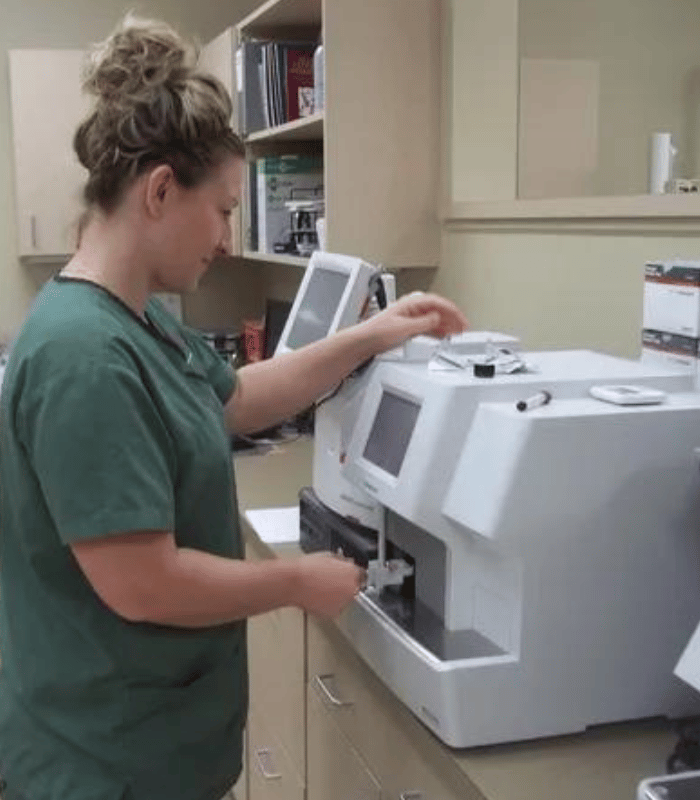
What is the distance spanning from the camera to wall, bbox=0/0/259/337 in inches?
164

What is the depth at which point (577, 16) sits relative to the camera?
9.44 ft

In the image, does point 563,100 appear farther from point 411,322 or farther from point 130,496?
point 130,496

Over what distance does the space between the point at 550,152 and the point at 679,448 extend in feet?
5.31

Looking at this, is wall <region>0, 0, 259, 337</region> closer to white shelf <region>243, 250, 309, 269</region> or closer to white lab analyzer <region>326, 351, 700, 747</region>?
white shelf <region>243, 250, 309, 269</region>

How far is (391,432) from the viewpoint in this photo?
1547 mm

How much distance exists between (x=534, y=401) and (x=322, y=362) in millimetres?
524

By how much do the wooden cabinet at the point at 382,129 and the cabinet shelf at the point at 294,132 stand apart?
104 mm

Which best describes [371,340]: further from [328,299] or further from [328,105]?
[328,105]

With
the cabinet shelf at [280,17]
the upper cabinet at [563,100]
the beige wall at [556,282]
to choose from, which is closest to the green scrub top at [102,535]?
the beige wall at [556,282]

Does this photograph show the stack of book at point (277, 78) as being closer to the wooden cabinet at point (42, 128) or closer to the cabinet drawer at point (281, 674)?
the wooden cabinet at point (42, 128)

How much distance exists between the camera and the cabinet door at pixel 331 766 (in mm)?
1711

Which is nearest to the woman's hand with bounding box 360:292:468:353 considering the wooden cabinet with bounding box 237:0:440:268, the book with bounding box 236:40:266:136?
the wooden cabinet with bounding box 237:0:440:268

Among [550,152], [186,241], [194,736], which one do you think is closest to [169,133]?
[186,241]

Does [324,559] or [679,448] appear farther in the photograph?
[324,559]
